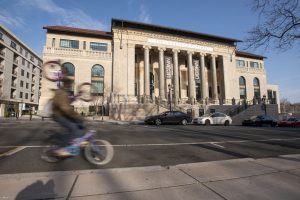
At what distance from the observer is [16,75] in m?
58.4

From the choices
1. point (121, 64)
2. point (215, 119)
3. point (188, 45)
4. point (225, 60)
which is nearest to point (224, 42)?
point (225, 60)

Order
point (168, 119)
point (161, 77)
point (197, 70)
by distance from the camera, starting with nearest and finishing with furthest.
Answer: point (168, 119) → point (161, 77) → point (197, 70)

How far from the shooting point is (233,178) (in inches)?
173

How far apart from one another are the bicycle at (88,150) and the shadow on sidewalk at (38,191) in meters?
1.31

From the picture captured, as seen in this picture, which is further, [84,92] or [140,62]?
[140,62]

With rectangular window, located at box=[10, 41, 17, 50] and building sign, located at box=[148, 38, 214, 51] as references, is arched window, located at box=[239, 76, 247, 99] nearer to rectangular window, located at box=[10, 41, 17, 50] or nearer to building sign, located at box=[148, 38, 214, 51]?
building sign, located at box=[148, 38, 214, 51]

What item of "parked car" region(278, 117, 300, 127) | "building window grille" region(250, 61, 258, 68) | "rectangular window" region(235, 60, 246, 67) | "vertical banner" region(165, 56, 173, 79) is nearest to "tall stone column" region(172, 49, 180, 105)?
"vertical banner" region(165, 56, 173, 79)

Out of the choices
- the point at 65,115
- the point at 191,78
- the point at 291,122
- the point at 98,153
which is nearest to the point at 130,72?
the point at 191,78

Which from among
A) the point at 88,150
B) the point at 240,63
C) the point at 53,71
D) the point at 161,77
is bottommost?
the point at 88,150

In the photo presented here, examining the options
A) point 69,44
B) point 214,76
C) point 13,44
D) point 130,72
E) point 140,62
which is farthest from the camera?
point 13,44

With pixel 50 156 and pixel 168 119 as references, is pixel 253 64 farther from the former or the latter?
pixel 50 156

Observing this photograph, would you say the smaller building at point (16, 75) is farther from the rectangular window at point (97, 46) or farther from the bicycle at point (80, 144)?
the bicycle at point (80, 144)

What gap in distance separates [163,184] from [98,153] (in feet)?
7.41

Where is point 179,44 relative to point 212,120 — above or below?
above
